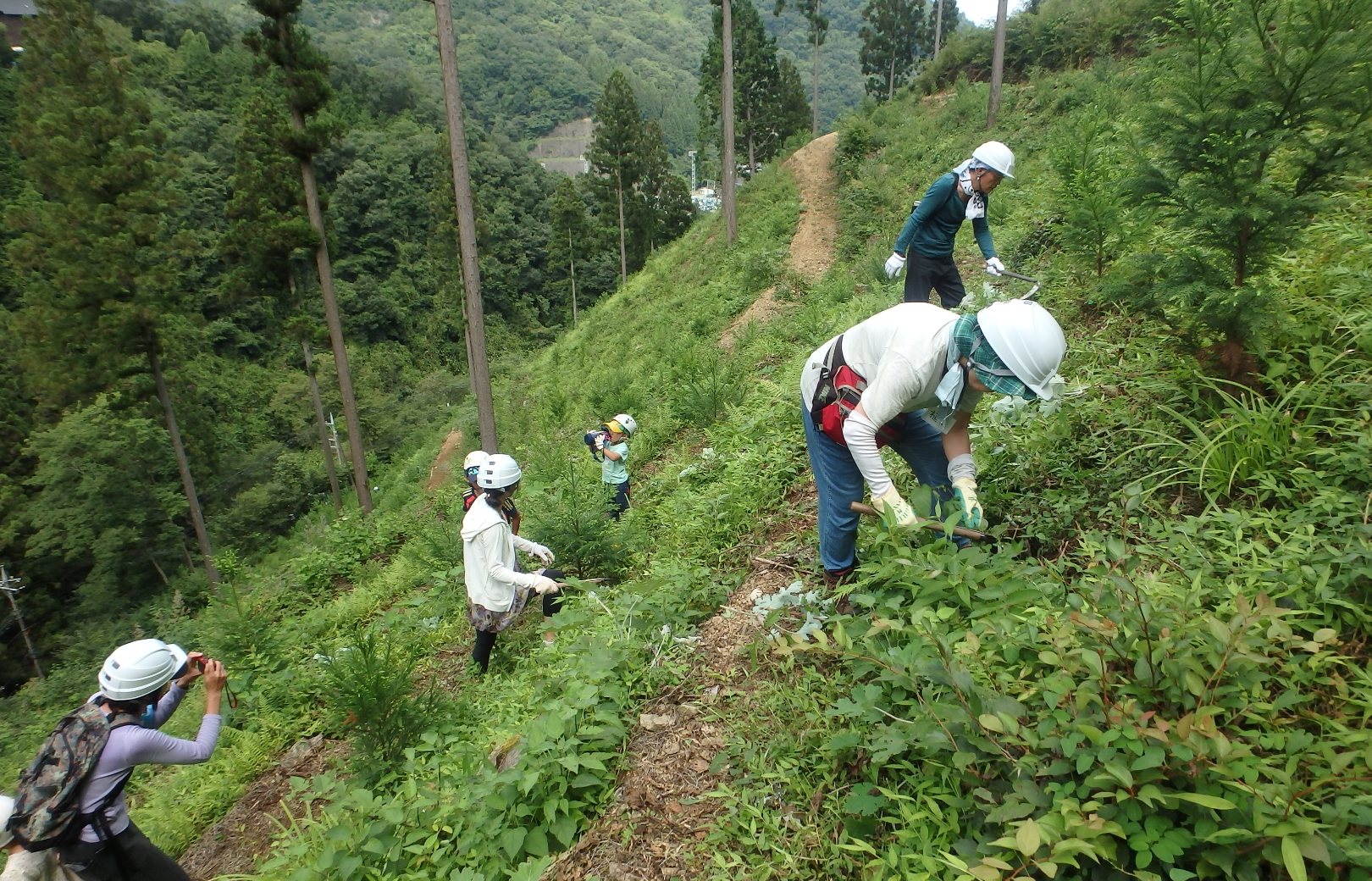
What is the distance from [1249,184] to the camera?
282 centimetres

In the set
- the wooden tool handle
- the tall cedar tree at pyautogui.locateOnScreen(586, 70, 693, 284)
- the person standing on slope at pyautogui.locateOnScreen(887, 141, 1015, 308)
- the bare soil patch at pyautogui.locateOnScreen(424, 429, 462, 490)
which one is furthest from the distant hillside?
the wooden tool handle

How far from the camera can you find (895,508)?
262 centimetres

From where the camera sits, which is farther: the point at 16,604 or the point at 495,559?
the point at 16,604

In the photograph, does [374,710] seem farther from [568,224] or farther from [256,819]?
[568,224]

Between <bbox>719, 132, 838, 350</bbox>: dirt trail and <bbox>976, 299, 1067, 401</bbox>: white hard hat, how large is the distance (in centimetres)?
945

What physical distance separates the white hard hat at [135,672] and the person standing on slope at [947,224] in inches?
186

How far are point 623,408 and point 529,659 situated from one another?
266 inches

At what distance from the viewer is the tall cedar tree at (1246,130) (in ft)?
8.75

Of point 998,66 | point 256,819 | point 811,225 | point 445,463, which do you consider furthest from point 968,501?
point 998,66

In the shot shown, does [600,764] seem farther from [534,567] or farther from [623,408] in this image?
[623,408]

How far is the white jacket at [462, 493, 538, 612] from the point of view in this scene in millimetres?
4285

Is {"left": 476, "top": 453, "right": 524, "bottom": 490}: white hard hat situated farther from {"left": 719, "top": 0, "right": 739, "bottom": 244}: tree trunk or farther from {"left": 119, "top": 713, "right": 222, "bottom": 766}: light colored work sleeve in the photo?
{"left": 719, "top": 0, "right": 739, "bottom": 244}: tree trunk

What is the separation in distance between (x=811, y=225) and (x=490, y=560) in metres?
16.2

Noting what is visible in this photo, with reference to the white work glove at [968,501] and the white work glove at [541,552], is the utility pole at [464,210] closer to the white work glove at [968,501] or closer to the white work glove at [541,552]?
the white work glove at [541,552]
